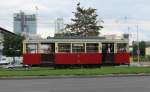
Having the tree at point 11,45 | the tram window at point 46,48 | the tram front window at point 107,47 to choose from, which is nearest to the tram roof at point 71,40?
the tram front window at point 107,47

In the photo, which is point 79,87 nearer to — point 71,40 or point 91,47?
point 71,40

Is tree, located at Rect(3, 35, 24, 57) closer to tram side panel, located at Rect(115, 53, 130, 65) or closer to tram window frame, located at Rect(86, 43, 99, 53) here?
tram window frame, located at Rect(86, 43, 99, 53)

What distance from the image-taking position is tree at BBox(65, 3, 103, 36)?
82.1 meters

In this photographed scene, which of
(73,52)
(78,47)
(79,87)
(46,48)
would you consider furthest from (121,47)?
(79,87)

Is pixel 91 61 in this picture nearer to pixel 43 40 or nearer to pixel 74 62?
pixel 74 62

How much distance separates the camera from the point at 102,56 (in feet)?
154

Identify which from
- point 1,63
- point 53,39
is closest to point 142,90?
point 53,39

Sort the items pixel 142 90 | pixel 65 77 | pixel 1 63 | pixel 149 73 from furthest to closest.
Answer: pixel 1 63 < pixel 149 73 < pixel 65 77 < pixel 142 90

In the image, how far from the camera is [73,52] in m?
46.2

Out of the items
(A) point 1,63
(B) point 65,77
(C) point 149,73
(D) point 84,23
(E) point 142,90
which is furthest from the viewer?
(D) point 84,23

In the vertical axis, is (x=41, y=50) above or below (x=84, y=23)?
below

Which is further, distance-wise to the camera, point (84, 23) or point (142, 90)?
point (84, 23)

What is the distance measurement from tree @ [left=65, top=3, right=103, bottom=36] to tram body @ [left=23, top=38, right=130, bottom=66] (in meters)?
34.4

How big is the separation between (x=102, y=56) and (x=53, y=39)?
492 cm
